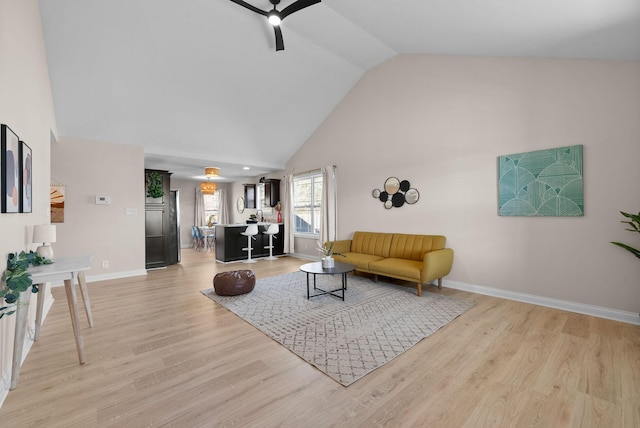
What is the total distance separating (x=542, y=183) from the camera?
3.56 m

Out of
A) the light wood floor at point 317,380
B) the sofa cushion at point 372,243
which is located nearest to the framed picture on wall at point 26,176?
the light wood floor at point 317,380

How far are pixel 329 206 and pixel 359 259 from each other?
183 centimetres

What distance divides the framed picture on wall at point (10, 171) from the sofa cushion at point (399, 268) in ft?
13.3

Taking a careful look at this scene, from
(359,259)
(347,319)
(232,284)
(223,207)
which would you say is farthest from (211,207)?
(347,319)

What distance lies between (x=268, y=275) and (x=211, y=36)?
4.04 meters

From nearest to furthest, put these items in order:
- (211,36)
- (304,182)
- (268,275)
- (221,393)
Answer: (221,393) → (211,36) → (268,275) → (304,182)

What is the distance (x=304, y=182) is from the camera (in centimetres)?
730

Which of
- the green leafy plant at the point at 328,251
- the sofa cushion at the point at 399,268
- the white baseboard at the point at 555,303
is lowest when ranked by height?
the white baseboard at the point at 555,303

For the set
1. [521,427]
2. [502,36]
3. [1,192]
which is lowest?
[521,427]

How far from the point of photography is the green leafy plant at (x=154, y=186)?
6.04 m

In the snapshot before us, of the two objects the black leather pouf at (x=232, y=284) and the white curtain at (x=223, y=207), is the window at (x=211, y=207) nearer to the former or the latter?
the white curtain at (x=223, y=207)

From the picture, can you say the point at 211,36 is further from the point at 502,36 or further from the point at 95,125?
the point at 502,36

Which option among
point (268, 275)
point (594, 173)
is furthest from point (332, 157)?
point (594, 173)

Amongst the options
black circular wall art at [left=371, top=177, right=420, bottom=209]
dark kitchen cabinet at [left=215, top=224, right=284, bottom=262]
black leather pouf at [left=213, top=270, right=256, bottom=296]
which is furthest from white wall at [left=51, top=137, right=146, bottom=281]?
black circular wall art at [left=371, top=177, right=420, bottom=209]
